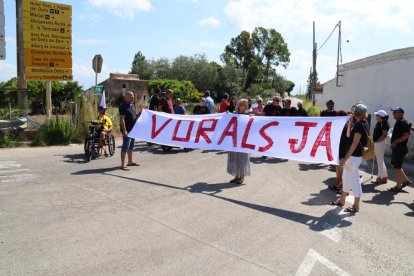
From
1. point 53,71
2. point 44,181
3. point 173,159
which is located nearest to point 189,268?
point 44,181

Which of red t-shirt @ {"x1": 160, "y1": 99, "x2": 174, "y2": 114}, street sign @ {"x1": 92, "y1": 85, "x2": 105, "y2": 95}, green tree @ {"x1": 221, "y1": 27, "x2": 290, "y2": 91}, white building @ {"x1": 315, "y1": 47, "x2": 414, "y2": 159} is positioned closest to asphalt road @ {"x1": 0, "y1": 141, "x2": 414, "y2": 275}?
red t-shirt @ {"x1": 160, "y1": 99, "x2": 174, "y2": 114}

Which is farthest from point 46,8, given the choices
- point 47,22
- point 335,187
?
point 335,187

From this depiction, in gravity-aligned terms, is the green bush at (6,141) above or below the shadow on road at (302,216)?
above

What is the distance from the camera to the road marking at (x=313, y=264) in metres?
4.84

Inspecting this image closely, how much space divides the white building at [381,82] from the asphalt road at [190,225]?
24.9 feet

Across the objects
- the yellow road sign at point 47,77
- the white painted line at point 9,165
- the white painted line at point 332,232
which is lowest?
the white painted line at point 332,232

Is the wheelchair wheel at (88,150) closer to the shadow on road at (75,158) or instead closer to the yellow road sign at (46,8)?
the shadow on road at (75,158)

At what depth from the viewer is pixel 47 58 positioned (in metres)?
16.4

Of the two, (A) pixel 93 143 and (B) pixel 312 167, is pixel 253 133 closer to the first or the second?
(B) pixel 312 167

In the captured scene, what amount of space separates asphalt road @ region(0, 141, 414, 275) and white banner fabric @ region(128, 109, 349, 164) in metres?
0.85

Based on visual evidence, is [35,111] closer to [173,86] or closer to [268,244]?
[268,244]

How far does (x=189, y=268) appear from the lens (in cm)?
478

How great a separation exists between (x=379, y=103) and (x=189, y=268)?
16.0 meters

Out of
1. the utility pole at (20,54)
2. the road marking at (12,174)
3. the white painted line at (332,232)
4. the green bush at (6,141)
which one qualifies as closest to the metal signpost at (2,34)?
the utility pole at (20,54)
